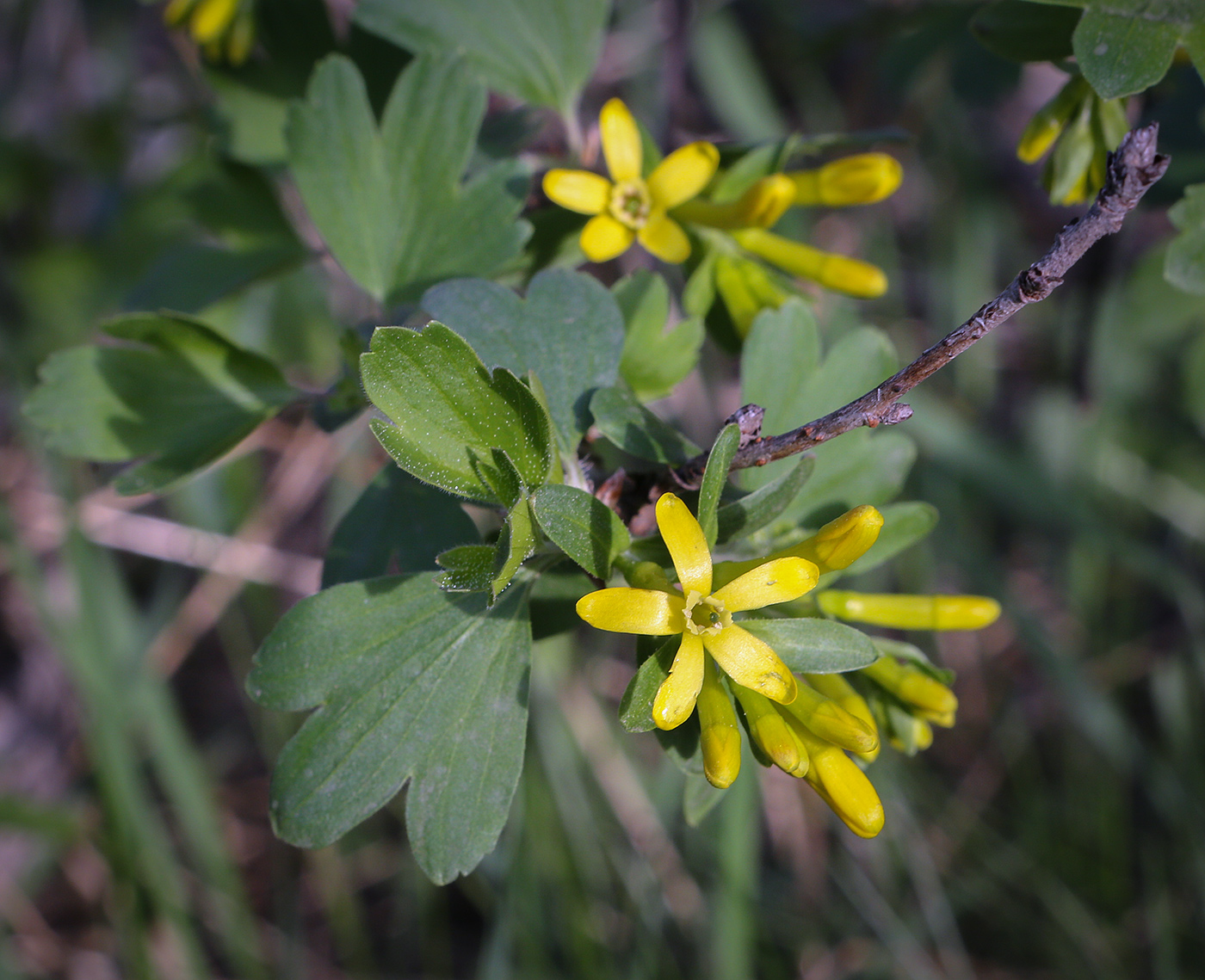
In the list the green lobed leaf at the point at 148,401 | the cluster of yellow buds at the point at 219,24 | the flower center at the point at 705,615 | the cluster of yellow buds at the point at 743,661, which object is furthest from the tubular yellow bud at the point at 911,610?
the cluster of yellow buds at the point at 219,24

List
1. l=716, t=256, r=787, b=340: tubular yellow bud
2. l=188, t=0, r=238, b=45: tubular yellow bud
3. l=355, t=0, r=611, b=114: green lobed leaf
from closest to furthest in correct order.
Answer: l=716, t=256, r=787, b=340: tubular yellow bud, l=355, t=0, r=611, b=114: green lobed leaf, l=188, t=0, r=238, b=45: tubular yellow bud

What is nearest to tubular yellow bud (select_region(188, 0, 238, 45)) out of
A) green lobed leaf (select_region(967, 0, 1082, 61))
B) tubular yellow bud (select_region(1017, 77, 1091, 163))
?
green lobed leaf (select_region(967, 0, 1082, 61))

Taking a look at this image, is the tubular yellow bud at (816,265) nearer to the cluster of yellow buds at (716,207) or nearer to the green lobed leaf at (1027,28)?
the cluster of yellow buds at (716,207)

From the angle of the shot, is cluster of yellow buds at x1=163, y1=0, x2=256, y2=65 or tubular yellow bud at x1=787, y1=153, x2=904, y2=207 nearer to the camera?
tubular yellow bud at x1=787, y1=153, x2=904, y2=207

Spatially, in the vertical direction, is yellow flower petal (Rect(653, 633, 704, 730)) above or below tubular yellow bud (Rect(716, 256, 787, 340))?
below

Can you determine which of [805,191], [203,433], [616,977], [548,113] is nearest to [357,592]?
[203,433]

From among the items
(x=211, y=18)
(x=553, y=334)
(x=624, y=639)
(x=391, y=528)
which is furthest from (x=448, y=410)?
(x=624, y=639)

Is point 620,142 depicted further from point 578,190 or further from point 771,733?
point 771,733

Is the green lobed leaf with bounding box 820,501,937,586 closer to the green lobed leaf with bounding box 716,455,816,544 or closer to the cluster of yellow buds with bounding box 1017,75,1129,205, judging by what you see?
the green lobed leaf with bounding box 716,455,816,544
